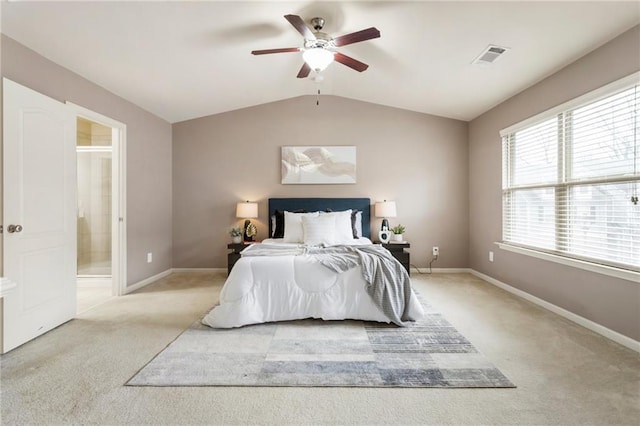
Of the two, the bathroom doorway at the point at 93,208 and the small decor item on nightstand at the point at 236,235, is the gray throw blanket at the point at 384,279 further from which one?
the bathroom doorway at the point at 93,208

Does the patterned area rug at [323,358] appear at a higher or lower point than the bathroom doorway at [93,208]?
lower

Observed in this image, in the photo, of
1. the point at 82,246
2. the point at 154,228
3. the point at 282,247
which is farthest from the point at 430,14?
the point at 82,246

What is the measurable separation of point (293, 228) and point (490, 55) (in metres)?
3.02

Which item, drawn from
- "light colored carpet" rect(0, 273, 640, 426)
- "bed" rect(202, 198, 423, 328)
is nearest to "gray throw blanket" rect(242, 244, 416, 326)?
"bed" rect(202, 198, 423, 328)

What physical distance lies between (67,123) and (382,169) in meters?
4.04

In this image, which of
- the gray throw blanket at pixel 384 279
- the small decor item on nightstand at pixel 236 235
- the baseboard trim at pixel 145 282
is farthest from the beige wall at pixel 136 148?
the gray throw blanket at pixel 384 279

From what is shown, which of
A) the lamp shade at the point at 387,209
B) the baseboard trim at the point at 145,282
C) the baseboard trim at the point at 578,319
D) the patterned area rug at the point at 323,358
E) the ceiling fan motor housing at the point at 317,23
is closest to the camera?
the patterned area rug at the point at 323,358

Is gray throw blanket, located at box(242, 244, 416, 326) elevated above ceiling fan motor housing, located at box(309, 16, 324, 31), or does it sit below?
below

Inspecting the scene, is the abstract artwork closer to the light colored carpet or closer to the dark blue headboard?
the dark blue headboard

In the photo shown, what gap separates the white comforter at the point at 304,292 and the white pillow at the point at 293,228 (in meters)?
1.40

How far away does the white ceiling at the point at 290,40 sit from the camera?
232 centimetres

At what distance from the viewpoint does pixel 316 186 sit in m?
4.94

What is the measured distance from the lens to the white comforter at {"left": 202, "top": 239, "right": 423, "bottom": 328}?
2.72m

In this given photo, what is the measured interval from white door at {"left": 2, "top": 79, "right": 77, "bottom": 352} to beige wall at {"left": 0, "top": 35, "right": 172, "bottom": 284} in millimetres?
228
